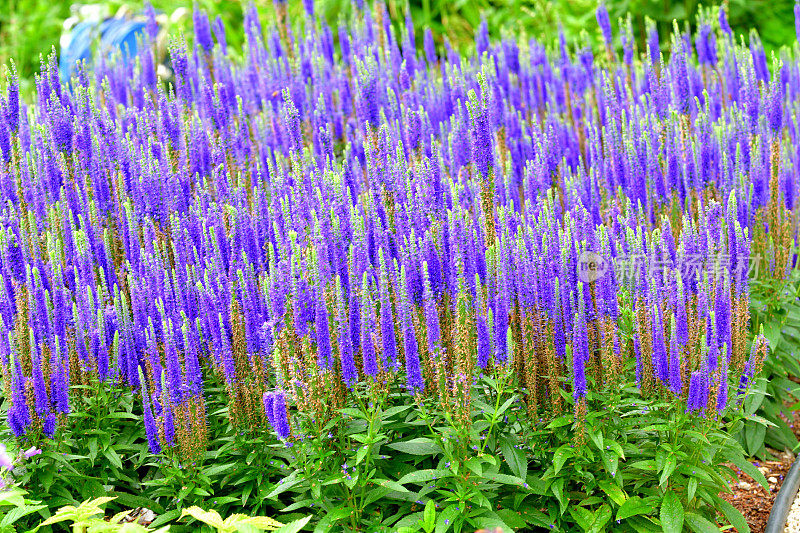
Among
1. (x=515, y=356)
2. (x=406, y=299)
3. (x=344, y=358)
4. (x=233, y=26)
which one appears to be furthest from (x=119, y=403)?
(x=233, y=26)

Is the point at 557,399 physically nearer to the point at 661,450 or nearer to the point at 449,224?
the point at 661,450

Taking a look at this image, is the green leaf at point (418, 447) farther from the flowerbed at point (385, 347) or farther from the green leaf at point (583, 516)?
the green leaf at point (583, 516)

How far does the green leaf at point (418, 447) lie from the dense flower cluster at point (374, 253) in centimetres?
20

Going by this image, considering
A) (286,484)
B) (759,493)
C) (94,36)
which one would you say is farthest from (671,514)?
(94,36)

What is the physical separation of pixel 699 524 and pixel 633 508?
1.01ft

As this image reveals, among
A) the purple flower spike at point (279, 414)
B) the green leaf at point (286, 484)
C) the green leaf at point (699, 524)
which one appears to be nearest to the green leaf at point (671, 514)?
the green leaf at point (699, 524)

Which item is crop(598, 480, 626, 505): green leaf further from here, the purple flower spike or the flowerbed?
the purple flower spike

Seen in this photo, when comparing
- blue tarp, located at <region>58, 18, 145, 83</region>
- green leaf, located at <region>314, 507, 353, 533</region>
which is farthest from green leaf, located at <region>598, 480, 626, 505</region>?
blue tarp, located at <region>58, 18, 145, 83</region>

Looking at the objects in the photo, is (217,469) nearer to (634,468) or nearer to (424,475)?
(424,475)

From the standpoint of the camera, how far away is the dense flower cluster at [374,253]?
352 centimetres

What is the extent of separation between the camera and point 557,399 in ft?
12.0

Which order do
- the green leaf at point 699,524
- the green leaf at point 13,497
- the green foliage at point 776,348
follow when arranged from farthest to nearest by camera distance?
the green foliage at point 776,348 < the green leaf at point 699,524 < the green leaf at point 13,497

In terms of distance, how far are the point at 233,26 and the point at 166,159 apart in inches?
305

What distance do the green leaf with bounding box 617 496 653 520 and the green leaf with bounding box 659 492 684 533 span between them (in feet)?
0.21
